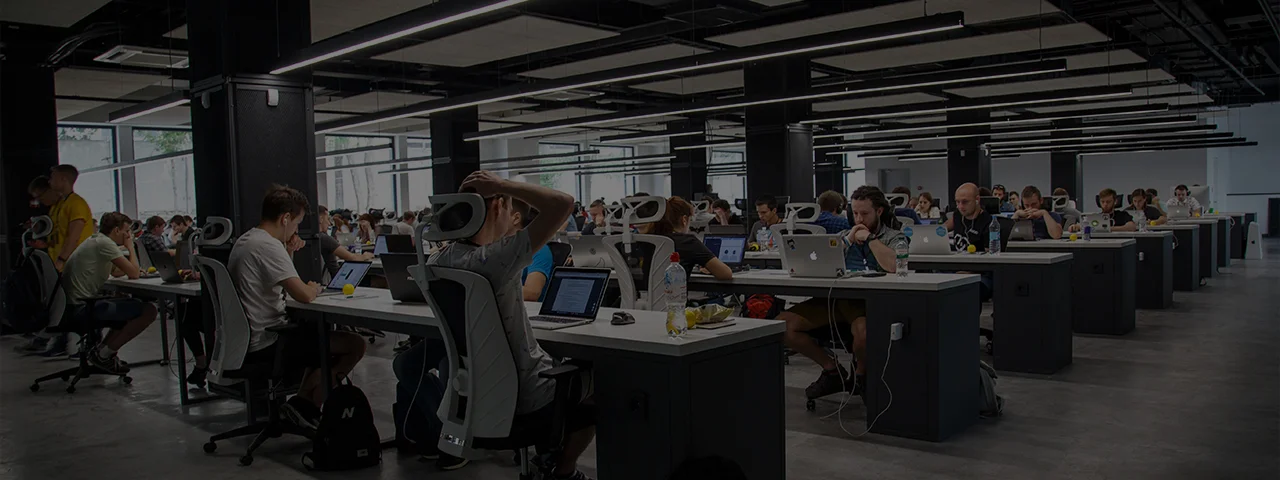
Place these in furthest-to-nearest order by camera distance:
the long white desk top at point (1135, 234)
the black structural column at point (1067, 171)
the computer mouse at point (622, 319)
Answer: the black structural column at point (1067, 171)
the long white desk top at point (1135, 234)
the computer mouse at point (622, 319)

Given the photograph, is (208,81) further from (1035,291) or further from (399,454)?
(1035,291)

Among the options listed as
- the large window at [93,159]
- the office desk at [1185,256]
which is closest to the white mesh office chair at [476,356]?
Result: the office desk at [1185,256]

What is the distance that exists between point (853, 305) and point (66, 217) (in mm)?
6733

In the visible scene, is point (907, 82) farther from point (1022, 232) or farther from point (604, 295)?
point (604, 295)

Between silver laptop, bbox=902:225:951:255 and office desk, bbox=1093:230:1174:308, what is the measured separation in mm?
3571

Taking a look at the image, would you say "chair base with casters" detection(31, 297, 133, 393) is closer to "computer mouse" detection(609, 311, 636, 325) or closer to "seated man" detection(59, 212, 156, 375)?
"seated man" detection(59, 212, 156, 375)

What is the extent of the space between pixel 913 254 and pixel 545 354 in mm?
3941

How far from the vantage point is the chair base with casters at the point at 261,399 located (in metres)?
4.25

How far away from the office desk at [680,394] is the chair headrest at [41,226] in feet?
18.9

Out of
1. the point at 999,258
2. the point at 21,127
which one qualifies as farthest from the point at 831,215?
the point at 21,127

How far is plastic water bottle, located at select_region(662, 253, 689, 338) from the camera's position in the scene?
291 cm

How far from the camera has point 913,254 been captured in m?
6.26

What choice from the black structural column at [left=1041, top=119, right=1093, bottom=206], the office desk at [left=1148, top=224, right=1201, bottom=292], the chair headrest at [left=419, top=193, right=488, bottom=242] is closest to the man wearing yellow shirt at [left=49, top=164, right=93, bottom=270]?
the chair headrest at [left=419, top=193, right=488, bottom=242]

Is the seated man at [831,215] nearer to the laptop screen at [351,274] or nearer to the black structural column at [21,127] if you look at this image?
the laptop screen at [351,274]
